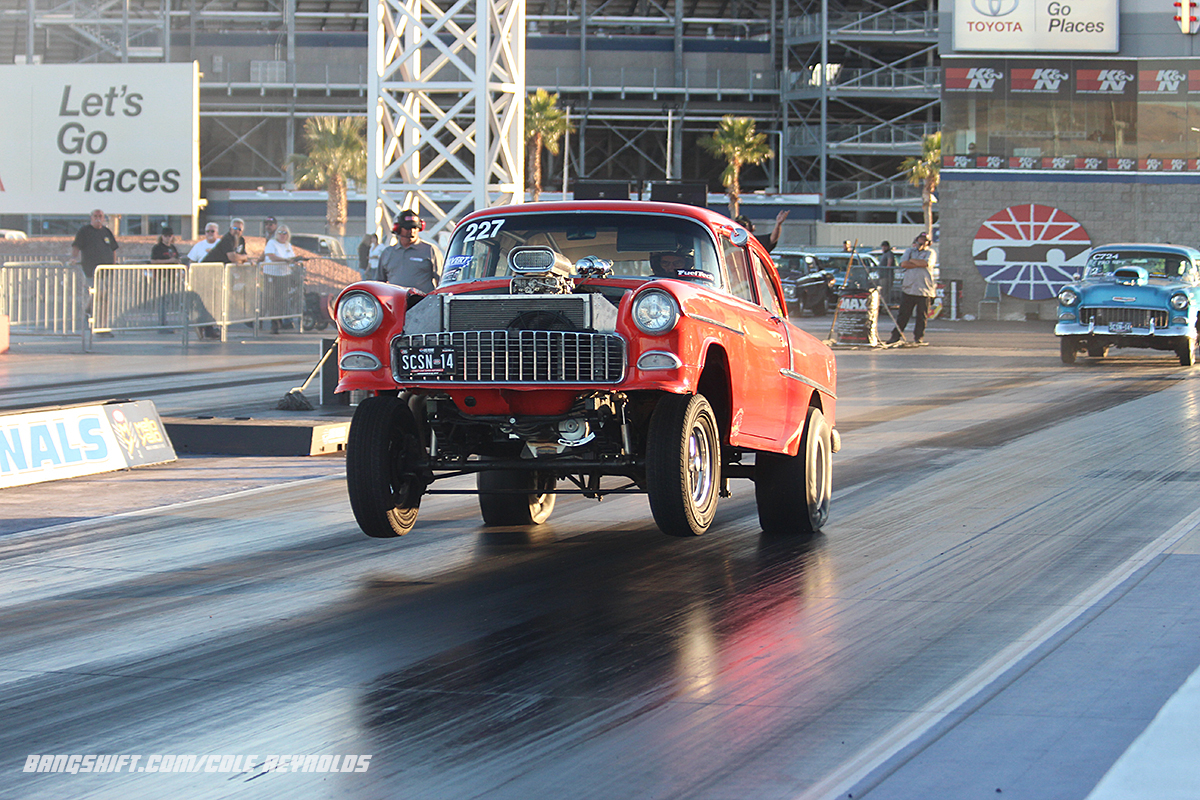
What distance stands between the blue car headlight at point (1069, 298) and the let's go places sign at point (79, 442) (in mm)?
14891

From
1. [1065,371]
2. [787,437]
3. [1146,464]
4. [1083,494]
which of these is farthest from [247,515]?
[1065,371]

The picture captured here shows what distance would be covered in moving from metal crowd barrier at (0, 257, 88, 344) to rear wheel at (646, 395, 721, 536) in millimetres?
17303

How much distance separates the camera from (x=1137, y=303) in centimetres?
2162

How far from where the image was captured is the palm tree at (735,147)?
68688 millimetres

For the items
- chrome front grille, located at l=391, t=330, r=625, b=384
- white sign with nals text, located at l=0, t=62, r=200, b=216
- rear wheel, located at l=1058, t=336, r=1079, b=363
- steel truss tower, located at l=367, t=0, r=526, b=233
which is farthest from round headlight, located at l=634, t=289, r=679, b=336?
white sign with nals text, located at l=0, t=62, r=200, b=216

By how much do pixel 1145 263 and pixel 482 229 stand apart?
16933mm

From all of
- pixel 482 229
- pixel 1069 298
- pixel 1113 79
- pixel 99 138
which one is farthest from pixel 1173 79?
pixel 482 229

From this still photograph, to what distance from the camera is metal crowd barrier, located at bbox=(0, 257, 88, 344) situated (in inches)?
894

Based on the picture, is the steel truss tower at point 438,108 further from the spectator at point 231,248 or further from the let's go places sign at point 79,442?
the let's go places sign at point 79,442

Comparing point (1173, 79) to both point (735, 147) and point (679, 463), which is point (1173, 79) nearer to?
point (735, 147)

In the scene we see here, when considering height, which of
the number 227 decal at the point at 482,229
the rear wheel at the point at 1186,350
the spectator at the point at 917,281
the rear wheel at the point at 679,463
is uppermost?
the spectator at the point at 917,281

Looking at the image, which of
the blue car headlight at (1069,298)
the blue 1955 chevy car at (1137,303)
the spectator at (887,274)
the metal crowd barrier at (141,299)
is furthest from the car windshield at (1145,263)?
the metal crowd barrier at (141,299)

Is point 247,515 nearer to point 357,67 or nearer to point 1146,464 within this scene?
point 1146,464

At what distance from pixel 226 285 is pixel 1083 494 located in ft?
59.1
